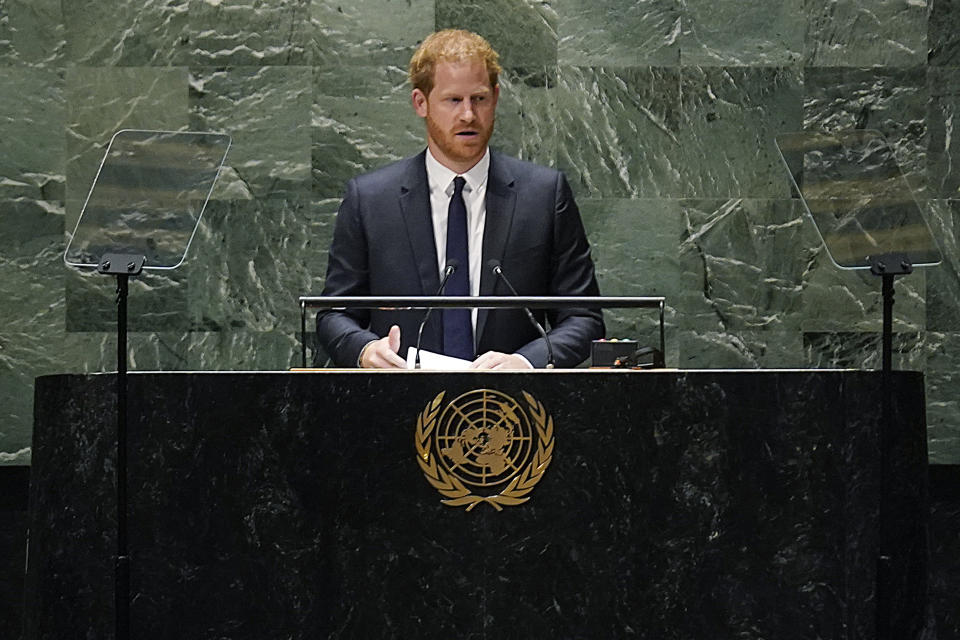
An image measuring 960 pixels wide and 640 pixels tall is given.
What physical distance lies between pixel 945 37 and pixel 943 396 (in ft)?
5.07

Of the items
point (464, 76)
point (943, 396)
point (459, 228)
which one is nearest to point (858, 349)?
point (943, 396)

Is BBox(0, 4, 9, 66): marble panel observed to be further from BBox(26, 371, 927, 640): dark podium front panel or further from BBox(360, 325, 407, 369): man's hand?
BBox(26, 371, 927, 640): dark podium front panel

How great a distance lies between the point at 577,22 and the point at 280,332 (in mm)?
1825

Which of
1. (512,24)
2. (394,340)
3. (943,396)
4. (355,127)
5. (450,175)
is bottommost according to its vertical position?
(943,396)

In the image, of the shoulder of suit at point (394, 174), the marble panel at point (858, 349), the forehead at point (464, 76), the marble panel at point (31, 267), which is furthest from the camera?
the marble panel at point (858, 349)

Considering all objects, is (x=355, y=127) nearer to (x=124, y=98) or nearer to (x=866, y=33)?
(x=124, y=98)

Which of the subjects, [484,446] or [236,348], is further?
→ [236,348]

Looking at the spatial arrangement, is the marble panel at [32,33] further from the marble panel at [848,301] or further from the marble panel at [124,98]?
the marble panel at [848,301]

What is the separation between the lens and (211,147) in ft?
10.8

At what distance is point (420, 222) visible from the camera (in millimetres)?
4188

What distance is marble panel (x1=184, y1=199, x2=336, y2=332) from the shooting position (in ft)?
17.7

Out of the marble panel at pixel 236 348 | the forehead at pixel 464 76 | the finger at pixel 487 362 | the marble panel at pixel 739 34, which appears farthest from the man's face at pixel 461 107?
the marble panel at pixel 739 34

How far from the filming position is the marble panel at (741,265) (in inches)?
215

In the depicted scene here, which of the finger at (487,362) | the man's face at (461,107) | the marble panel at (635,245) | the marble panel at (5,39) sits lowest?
the finger at (487,362)
